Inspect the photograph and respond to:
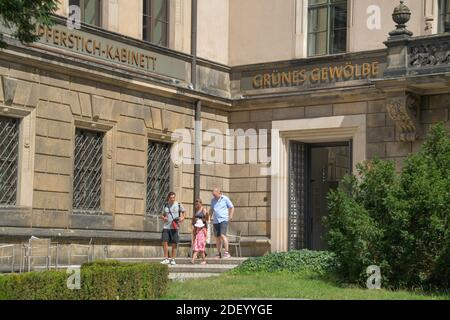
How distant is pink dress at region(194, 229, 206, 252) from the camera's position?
25172mm

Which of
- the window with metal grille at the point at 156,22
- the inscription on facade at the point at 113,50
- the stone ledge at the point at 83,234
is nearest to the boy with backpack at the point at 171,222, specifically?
the stone ledge at the point at 83,234

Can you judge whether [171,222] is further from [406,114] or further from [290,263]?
[406,114]

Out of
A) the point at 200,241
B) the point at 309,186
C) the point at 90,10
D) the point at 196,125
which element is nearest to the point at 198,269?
the point at 200,241

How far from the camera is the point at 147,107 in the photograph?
88.3 ft

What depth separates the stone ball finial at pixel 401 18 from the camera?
25.8 metres

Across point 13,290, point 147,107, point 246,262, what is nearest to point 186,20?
point 147,107

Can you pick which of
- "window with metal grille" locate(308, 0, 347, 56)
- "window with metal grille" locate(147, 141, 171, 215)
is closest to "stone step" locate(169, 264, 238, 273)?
"window with metal grille" locate(147, 141, 171, 215)

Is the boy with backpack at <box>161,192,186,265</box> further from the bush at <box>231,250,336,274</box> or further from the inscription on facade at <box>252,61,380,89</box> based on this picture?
the inscription on facade at <box>252,61,380,89</box>

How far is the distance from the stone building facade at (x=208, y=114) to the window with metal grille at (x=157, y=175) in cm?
4

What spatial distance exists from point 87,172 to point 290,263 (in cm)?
619

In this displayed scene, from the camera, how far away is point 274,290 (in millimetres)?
17594

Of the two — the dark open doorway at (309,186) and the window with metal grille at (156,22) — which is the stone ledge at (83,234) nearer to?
the dark open doorway at (309,186)
